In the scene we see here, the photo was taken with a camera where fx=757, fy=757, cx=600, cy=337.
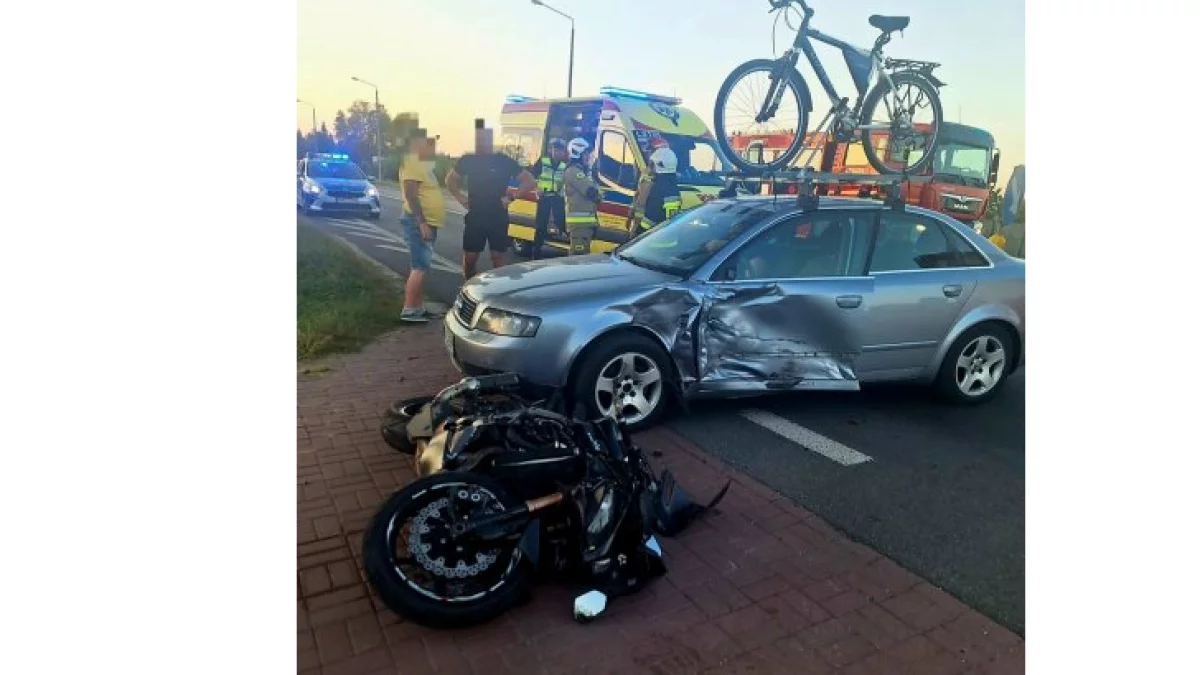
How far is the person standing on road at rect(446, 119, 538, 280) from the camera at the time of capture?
3.55 meters

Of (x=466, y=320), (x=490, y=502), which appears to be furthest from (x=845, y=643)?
(x=466, y=320)

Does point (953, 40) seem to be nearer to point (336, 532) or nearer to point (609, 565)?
point (609, 565)

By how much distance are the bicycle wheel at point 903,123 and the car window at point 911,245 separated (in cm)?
31

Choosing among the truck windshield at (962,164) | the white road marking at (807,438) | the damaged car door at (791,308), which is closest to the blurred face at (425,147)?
the damaged car door at (791,308)

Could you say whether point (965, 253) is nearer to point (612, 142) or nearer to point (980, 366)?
point (980, 366)

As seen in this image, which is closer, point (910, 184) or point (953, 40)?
point (953, 40)

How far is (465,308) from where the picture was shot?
399 centimetres

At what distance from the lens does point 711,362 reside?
162 inches

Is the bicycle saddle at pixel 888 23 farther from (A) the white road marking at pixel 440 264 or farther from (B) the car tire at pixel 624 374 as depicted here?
(A) the white road marking at pixel 440 264

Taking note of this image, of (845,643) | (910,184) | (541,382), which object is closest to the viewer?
(845,643)

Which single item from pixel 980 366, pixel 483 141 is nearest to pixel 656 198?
pixel 483 141

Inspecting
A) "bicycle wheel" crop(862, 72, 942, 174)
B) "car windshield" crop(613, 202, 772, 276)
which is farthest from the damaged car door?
"bicycle wheel" crop(862, 72, 942, 174)

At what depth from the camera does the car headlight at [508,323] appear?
384cm

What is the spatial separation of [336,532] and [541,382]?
1250 millimetres
